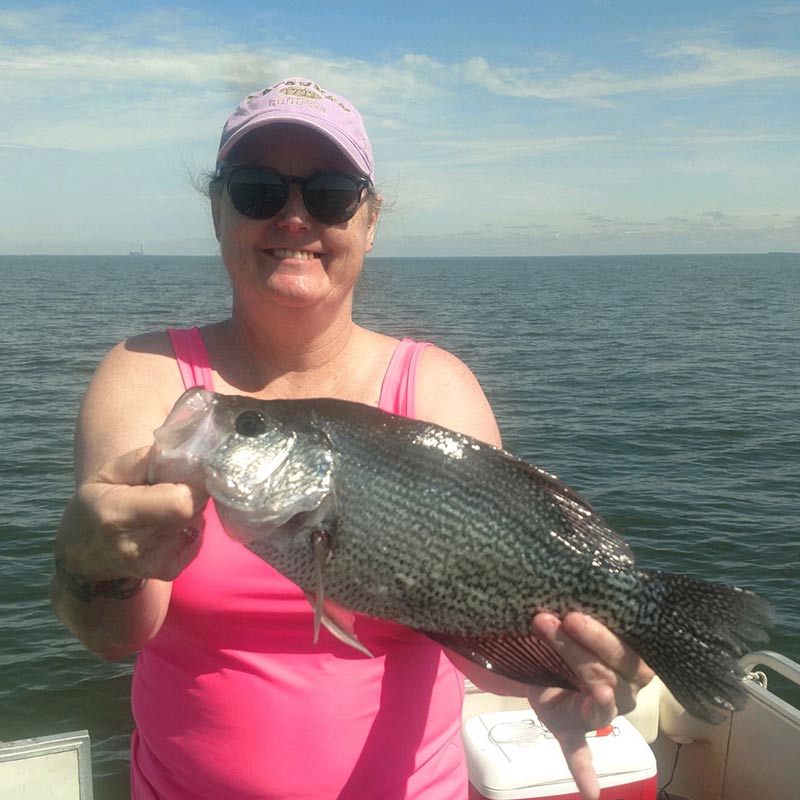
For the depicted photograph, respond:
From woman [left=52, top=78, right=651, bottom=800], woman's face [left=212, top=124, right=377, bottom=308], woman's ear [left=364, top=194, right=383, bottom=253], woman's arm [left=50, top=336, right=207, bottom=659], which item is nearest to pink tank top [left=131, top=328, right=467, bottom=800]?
woman [left=52, top=78, right=651, bottom=800]

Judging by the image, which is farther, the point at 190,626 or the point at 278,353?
the point at 278,353

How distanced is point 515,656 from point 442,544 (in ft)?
1.33

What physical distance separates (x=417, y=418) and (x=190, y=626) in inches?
38.2

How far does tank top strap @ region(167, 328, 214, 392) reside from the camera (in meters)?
2.98

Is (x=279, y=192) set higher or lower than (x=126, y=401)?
higher

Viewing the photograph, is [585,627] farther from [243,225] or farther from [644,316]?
[644,316]

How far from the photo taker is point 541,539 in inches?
105

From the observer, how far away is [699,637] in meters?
2.65

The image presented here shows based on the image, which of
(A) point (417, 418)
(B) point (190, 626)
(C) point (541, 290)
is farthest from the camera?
(C) point (541, 290)

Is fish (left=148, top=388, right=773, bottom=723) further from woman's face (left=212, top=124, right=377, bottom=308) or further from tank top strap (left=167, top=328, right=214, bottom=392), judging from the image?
woman's face (left=212, top=124, right=377, bottom=308)

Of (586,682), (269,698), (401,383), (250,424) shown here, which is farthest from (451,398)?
(269,698)

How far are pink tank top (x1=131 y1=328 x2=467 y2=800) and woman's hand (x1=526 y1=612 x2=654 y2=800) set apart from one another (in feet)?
1.50

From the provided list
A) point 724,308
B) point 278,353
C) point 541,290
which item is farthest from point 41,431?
point 541,290

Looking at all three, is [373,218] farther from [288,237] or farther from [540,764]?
[540,764]
